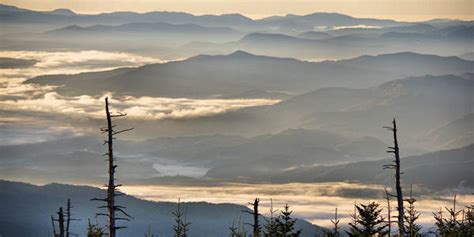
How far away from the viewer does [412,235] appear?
168 feet

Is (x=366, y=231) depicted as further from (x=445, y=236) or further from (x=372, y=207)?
(x=445, y=236)

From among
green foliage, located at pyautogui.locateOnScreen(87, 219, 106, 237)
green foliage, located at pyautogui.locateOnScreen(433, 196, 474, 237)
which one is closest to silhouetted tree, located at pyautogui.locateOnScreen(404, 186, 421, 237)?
green foliage, located at pyautogui.locateOnScreen(433, 196, 474, 237)

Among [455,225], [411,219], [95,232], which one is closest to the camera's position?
[411,219]

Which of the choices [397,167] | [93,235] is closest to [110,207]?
[93,235]

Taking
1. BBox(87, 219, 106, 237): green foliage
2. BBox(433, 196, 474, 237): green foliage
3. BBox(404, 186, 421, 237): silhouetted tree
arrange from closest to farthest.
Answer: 1. BBox(404, 186, 421, 237): silhouetted tree
2. BBox(433, 196, 474, 237): green foliage
3. BBox(87, 219, 106, 237): green foliage

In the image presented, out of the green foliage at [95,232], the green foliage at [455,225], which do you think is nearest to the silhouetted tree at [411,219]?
the green foliage at [455,225]

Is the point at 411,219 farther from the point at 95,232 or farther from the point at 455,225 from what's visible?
the point at 95,232

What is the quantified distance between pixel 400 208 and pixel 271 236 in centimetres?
789

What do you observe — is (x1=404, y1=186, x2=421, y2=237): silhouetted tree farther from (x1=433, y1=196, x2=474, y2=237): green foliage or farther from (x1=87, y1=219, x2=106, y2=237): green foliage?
(x1=87, y1=219, x2=106, y2=237): green foliage

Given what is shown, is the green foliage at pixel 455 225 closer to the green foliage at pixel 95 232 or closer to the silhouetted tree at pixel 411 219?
the silhouetted tree at pixel 411 219

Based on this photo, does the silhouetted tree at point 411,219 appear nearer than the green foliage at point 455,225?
Yes

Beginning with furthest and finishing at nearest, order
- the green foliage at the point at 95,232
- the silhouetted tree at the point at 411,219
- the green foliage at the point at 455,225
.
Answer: the green foliage at the point at 95,232
the green foliage at the point at 455,225
the silhouetted tree at the point at 411,219

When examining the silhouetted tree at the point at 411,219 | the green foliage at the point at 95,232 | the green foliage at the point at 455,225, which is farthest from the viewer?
the green foliage at the point at 95,232

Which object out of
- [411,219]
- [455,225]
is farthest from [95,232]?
[411,219]
